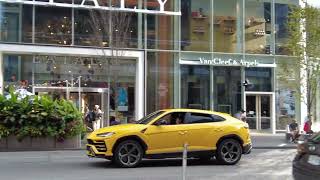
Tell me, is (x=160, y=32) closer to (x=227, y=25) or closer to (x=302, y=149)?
(x=227, y=25)

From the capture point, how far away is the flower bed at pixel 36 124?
69.1 ft

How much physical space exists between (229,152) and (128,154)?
Answer: 2.94 m

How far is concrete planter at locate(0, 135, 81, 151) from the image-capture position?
2109cm

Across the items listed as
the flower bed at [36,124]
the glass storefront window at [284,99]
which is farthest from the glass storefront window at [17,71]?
the glass storefront window at [284,99]

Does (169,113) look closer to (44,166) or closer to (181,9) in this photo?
(44,166)

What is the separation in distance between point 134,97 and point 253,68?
7.31m

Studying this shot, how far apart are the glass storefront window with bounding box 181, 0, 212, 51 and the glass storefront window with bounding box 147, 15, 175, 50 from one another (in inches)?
27.4

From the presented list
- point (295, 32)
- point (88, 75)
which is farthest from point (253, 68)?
point (88, 75)

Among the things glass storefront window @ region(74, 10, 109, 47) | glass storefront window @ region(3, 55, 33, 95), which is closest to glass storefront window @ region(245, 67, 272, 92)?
glass storefront window @ region(74, 10, 109, 47)

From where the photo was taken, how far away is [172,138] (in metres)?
15.1

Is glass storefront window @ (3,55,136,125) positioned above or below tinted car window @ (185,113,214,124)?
above

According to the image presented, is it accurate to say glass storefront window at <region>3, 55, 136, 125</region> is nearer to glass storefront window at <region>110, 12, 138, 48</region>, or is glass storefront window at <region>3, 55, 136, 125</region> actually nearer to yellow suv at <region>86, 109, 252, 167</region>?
glass storefront window at <region>110, 12, 138, 48</region>

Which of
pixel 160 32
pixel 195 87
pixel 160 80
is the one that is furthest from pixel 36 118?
pixel 195 87

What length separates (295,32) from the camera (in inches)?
1115
